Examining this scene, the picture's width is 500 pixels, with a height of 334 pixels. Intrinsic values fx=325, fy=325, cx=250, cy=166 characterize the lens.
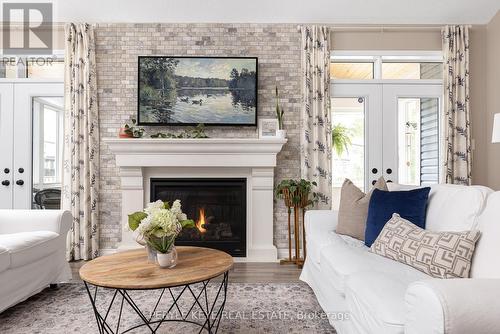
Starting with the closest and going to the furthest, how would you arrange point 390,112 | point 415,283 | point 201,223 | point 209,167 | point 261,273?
point 415,283 < point 261,273 < point 209,167 < point 201,223 < point 390,112

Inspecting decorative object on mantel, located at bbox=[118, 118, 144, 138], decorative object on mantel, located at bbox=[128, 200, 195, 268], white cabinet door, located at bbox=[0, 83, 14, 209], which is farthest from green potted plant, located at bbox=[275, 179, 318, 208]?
white cabinet door, located at bbox=[0, 83, 14, 209]

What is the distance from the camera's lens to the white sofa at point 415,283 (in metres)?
0.96

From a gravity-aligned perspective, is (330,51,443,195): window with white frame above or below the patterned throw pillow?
above

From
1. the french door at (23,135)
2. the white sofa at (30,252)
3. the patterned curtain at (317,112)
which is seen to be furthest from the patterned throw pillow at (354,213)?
the french door at (23,135)

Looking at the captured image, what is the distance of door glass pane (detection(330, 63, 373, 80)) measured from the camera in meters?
4.05

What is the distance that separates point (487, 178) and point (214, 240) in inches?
133

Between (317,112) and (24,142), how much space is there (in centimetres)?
354

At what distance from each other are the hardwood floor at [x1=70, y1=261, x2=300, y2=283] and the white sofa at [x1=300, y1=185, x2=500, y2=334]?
16.1 inches

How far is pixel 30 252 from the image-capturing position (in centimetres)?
241

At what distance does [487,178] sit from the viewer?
392 centimetres

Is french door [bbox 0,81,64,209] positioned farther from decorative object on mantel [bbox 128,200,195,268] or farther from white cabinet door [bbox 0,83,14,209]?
decorative object on mantel [bbox 128,200,195,268]

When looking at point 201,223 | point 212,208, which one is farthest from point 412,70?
point 201,223

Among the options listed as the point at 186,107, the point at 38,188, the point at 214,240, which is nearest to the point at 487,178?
the point at 214,240

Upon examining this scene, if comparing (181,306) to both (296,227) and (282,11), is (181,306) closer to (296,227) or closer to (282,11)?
(296,227)
